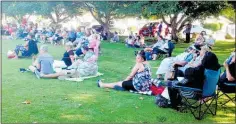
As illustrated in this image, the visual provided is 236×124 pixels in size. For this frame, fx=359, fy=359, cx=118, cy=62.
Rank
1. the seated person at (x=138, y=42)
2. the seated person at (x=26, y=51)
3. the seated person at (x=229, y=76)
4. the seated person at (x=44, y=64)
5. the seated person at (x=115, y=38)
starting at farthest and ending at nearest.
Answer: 1. the seated person at (x=115, y=38)
2. the seated person at (x=138, y=42)
3. the seated person at (x=26, y=51)
4. the seated person at (x=44, y=64)
5. the seated person at (x=229, y=76)

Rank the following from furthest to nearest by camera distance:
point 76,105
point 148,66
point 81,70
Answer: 1. point 81,70
2. point 148,66
3. point 76,105

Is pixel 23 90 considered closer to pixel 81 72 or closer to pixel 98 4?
pixel 81 72

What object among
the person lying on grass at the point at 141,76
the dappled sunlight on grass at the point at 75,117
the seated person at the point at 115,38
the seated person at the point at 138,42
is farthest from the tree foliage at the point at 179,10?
the dappled sunlight on grass at the point at 75,117

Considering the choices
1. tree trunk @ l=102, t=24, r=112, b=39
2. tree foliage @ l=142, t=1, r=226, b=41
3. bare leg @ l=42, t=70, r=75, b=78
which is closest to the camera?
bare leg @ l=42, t=70, r=75, b=78

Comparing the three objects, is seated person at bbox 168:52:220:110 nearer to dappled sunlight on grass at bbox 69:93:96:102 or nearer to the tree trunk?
dappled sunlight on grass at bbox 69:93:96:102

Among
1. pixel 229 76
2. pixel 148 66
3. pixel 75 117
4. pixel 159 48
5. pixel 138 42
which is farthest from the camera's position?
pixel 138 42

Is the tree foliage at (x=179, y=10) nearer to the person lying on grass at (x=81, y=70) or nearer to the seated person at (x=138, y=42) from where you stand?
the seated person at (x=138, y=42)

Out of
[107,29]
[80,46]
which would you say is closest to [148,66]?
[80,46]

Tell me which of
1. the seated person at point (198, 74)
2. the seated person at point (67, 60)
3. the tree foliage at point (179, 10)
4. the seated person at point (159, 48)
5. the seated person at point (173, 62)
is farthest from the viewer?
the tree foliage at point (179, 10)

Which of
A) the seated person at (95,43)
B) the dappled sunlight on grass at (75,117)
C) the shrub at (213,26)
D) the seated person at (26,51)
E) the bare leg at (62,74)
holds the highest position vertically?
the shrub at (213,26)

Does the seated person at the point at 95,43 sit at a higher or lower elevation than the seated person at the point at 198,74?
higher

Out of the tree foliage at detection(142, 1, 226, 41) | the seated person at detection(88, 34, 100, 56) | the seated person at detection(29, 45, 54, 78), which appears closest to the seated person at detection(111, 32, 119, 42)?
the tree foliage at detection(142, 1, 226, 41)

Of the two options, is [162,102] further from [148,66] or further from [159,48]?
[159,48]

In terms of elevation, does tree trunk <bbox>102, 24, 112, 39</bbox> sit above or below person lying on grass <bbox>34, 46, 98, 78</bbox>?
above
